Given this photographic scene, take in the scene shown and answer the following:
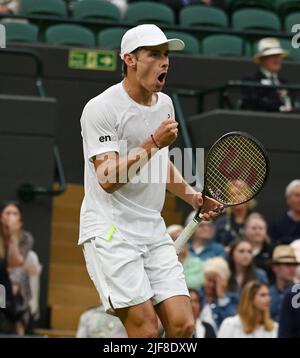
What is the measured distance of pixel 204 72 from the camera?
16.1m

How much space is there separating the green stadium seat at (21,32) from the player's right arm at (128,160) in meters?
7.96

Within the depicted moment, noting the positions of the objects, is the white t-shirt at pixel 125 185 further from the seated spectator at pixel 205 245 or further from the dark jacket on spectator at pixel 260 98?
the dark jacket on spectator at pixel 260 98

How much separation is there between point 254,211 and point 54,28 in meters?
3.40

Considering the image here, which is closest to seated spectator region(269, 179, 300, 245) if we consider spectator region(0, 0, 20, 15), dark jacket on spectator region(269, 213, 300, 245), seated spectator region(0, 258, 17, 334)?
dark jacket on spectator region(269, 213, 300, 245)

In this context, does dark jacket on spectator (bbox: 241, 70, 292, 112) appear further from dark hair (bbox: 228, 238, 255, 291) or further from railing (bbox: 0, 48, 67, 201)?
dark hair (bbox: 228, 238, 255, 291)

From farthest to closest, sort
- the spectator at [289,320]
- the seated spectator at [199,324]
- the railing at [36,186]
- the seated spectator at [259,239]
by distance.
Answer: the railing at [36,186] → the seated spectator at [259,239] → the seated spectator at [199,324] → the spectator at [289,320]

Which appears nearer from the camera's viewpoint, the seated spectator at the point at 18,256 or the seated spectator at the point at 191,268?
the seated spectator at the point at 191,268

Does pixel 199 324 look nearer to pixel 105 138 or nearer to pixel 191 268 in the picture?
pixel 191 268

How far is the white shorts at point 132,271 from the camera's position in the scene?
7.79 metres

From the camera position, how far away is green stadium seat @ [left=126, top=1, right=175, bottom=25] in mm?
16297

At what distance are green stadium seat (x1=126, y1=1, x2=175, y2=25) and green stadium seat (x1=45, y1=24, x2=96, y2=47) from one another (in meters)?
0.61

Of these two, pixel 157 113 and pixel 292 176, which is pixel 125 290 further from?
pixel 292 176

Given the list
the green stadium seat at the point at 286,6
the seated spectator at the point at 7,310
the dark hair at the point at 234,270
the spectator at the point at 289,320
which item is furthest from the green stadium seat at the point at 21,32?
the spectator at the point at 289,320

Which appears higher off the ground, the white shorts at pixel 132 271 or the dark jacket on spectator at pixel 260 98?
the dark jacket on spectator at pixel 260 98
